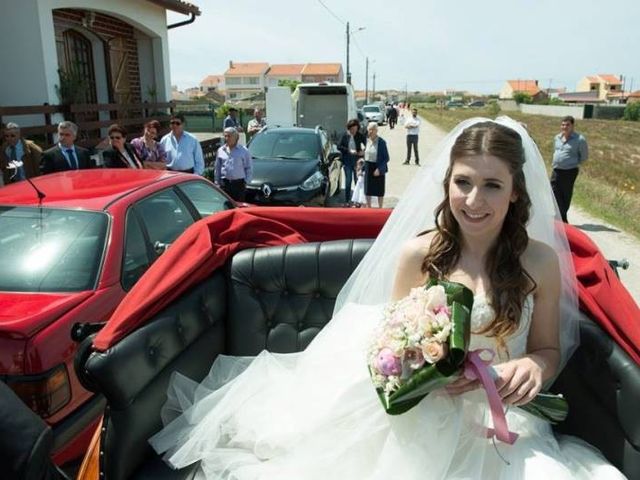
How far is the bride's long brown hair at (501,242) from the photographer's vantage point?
2.20m

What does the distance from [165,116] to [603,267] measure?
13945mm

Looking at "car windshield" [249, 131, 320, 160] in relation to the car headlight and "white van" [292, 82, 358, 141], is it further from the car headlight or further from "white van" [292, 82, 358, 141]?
"white van" [292, 82, 358, 141]

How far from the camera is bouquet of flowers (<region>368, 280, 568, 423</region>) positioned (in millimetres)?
1807

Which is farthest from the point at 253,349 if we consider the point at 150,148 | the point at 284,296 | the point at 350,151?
the point at 350,151

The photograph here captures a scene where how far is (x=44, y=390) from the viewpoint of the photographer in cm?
258

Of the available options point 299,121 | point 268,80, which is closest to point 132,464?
point 299,121

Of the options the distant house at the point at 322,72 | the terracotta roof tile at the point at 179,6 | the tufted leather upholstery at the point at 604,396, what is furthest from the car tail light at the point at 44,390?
the distant house at the point at 322,72

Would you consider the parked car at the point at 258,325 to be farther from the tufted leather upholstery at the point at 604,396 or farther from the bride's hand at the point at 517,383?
the bride's hand at the point at 517,383

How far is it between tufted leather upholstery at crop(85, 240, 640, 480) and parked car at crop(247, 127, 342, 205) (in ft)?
19.5

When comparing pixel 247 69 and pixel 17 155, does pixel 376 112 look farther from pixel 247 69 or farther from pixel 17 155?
pixel 247 69

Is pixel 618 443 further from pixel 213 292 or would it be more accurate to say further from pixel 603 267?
pixel 213 292

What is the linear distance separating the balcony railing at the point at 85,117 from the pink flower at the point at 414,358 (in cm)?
902

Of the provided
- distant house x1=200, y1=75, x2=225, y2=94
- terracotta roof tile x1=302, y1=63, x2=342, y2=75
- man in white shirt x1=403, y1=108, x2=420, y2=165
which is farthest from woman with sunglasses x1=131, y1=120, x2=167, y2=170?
distant house x1=200, y1=75, x2=225, y2=94

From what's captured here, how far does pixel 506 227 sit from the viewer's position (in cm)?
238
